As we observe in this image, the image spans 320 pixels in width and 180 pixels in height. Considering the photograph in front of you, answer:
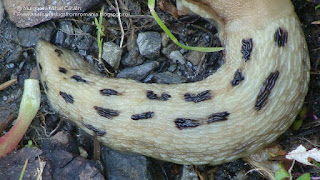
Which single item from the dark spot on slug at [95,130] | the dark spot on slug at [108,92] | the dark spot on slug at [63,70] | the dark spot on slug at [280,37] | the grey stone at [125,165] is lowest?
the grey stone at [125,165]

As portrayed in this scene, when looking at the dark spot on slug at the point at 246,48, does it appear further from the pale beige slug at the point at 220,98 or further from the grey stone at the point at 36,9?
the grey stone at the point at 36,9

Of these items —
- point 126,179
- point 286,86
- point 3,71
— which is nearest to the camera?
point 286,86

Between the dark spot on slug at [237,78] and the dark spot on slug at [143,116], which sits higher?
the dark spot on slug at [237,78]

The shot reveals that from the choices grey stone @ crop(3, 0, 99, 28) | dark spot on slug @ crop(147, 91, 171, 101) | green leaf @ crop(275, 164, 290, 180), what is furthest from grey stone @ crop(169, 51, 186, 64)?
green leaf @ crop(275, 164, 290, 180)

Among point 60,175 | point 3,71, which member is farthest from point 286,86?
point 3,71

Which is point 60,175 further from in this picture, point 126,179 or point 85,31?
point 85,31

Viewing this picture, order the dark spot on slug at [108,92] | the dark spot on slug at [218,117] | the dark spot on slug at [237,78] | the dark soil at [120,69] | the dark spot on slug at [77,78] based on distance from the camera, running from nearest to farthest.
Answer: the dark spot on slug at [218,117], the dark spot on slug at [237,78], the dark spot on slug at [108,92], the dark spot on slug at [77,78], the dark soil at [120,69]

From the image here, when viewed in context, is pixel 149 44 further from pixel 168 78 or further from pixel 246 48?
pixel 246 48

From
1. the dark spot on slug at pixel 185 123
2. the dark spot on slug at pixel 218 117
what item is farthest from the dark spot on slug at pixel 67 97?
the dark spot on slug at pixel 218 117
